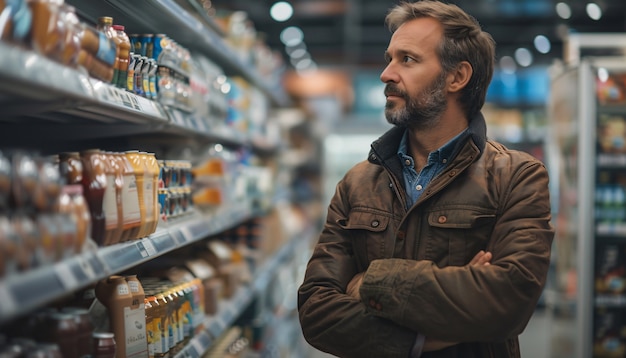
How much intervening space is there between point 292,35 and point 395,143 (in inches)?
467

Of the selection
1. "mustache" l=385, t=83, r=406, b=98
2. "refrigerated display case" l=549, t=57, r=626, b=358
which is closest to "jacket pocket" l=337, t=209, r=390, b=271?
"mustache" l=385, t=83, r=406, b=98

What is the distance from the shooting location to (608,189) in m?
4.86

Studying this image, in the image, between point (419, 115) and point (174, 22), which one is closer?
point (419, 115)

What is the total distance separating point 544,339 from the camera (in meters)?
7.04

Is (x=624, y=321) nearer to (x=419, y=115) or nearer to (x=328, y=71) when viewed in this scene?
(x=419, y=115)

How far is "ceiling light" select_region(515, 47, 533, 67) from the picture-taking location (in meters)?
14.8

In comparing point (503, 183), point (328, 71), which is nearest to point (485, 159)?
point (503, 183)

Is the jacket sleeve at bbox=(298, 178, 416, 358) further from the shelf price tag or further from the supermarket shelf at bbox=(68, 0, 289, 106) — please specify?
the supermarket shelf at bbox=(68, 0, 289, 106)

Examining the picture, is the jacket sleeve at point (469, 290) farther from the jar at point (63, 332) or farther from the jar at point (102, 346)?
the jar at point (63, 332)

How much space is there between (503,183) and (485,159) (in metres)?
0.12

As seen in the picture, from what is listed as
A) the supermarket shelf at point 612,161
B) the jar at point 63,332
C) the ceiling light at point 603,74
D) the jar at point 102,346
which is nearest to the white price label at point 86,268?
the jar at point 63,332

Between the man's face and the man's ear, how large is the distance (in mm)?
44

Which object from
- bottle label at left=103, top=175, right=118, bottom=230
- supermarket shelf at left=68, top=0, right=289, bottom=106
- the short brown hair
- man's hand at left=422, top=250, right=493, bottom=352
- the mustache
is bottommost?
man's hand at left=422, top=250, right=493, bottom=352

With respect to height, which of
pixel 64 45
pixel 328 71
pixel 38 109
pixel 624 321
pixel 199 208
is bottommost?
pixel 624 321
